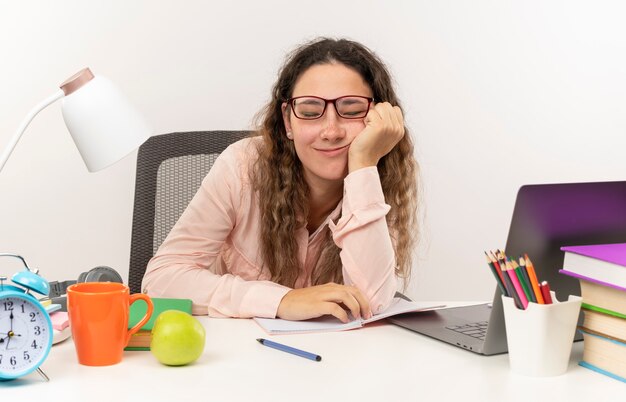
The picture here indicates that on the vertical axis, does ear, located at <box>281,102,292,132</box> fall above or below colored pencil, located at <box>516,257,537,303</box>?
above

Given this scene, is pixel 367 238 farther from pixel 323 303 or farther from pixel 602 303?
pixel 602 303

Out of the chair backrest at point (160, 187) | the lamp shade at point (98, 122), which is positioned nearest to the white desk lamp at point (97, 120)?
the lamp shade at point (98, 122)

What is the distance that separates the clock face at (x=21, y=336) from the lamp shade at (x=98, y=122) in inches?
8.6

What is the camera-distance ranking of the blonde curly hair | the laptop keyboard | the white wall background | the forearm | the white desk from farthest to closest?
the white wall background → the blonde curly hair → the forearm → the laptop keyboard → the white desk

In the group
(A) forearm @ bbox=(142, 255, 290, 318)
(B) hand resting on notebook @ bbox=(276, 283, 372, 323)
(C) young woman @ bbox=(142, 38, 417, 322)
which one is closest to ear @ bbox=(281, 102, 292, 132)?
(C) young woman @ bbox=(142, 38, 417, 322)

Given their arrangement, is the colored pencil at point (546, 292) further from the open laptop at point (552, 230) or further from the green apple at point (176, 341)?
the green apple at point (176, 341)

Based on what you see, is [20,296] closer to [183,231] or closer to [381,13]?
[183,231]

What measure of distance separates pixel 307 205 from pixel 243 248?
0.19 meters

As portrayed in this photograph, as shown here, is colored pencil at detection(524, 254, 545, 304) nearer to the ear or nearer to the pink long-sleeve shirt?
the pink long-sleeve shirt

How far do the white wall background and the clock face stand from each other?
5.41 feet

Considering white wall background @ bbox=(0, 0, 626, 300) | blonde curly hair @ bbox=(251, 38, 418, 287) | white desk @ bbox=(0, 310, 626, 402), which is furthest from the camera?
white wall background @ bbox=(0, 0, 626, 300)

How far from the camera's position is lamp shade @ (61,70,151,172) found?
3.80ft

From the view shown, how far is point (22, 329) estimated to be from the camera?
1.10 meters

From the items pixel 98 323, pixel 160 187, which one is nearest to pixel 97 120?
pixel 98 323
